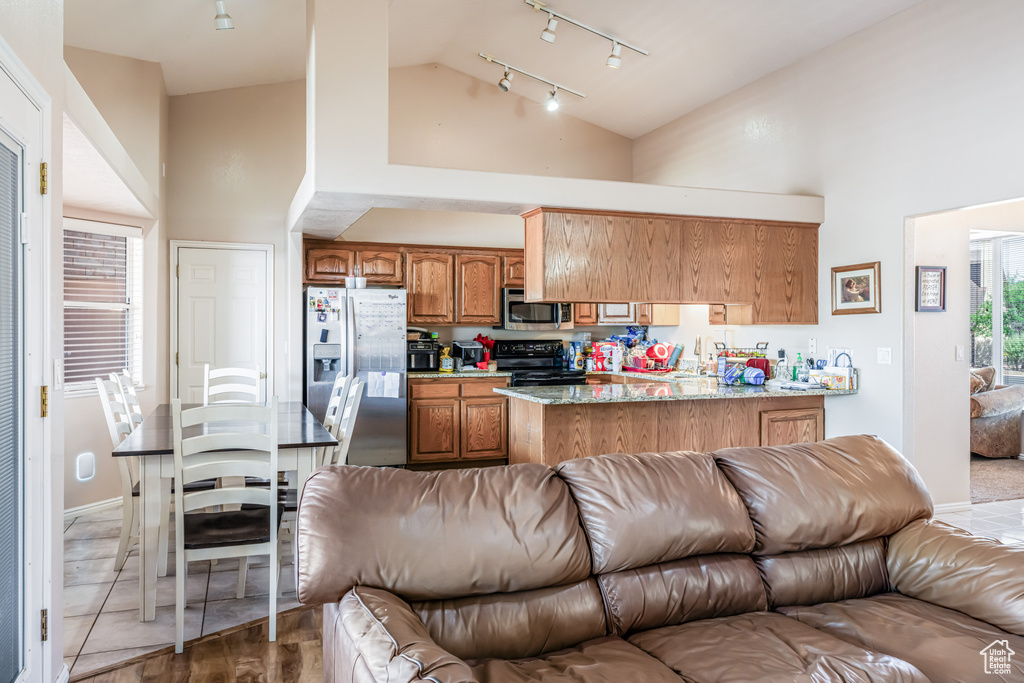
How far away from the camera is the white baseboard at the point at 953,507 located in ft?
15.5

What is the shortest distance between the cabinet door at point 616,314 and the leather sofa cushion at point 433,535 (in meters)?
5.40

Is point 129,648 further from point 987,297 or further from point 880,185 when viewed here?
point 987,297

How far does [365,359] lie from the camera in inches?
238

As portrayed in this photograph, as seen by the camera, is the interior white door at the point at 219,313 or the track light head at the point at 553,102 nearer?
the interior white door at the point at 219,313

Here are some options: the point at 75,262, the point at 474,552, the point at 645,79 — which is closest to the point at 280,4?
the point at 75,262

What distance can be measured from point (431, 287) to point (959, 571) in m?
5.19

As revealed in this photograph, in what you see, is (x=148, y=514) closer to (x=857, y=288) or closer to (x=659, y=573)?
(x=659, y=573)

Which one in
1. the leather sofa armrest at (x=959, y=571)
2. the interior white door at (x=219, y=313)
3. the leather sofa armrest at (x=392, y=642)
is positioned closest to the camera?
the leather sofa armrest at (x=392, y=642)

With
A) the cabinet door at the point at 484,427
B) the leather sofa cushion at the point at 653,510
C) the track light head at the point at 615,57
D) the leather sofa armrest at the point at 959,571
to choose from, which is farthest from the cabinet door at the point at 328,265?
the leather sofa armrest at the point at 959,571

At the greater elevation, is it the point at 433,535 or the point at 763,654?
the point at 433,535

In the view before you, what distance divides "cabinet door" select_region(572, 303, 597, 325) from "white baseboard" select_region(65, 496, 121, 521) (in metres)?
4.52

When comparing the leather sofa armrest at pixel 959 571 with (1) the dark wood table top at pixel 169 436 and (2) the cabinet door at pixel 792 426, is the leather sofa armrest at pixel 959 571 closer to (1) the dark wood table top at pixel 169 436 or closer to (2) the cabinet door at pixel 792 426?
(1) the dark wood table top at pixel 169 436

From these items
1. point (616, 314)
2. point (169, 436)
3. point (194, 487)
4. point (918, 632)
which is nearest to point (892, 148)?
point (616, 314)

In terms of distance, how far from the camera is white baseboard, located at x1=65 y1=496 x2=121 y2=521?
15.6 ft
